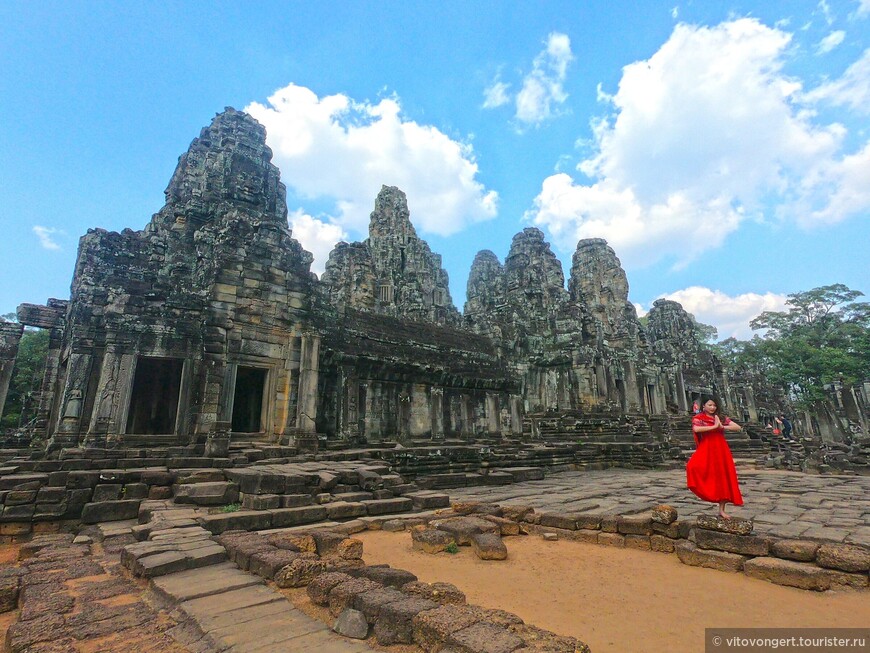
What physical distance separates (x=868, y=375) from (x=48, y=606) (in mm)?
46672

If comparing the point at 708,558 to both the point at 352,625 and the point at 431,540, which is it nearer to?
the point at 431,540

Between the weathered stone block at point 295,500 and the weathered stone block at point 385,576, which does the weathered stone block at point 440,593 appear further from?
the weathered stone block at point 295,500

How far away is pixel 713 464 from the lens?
4957 millimetres

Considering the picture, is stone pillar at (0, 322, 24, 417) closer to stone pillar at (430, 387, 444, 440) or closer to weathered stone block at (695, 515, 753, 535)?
stone pillar at (430, 387, 444, 440)

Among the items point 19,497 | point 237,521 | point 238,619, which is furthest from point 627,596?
point 19,497

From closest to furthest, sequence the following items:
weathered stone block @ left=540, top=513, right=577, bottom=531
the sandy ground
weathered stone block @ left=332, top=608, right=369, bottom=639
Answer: weathered stone block @ left=332, top=608, right=369, bottom=639
the sandy ground
weathered stone block @ left=540, top=513, right=577, bottom=531

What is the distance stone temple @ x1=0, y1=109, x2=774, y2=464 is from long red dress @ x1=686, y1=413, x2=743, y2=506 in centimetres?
840

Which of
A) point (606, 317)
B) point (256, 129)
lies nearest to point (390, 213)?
point (256, 129)

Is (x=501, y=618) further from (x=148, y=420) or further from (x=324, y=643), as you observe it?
(x=148, y=420)

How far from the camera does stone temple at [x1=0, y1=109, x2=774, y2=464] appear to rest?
30.5 ft

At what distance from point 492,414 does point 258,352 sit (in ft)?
27.7

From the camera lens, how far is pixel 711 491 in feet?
16.2

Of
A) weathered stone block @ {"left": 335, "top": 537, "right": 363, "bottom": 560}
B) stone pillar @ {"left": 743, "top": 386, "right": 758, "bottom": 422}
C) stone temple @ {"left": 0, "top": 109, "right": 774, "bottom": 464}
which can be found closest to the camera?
weathered stone block @ {"left": 335, "top": 537, "right": 363, "bottom": 560}

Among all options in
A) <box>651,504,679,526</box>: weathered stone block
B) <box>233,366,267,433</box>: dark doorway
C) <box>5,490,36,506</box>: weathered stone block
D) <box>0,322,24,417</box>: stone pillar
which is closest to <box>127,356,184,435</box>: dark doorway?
<box>233,366,267,433</box>: dark doorway
